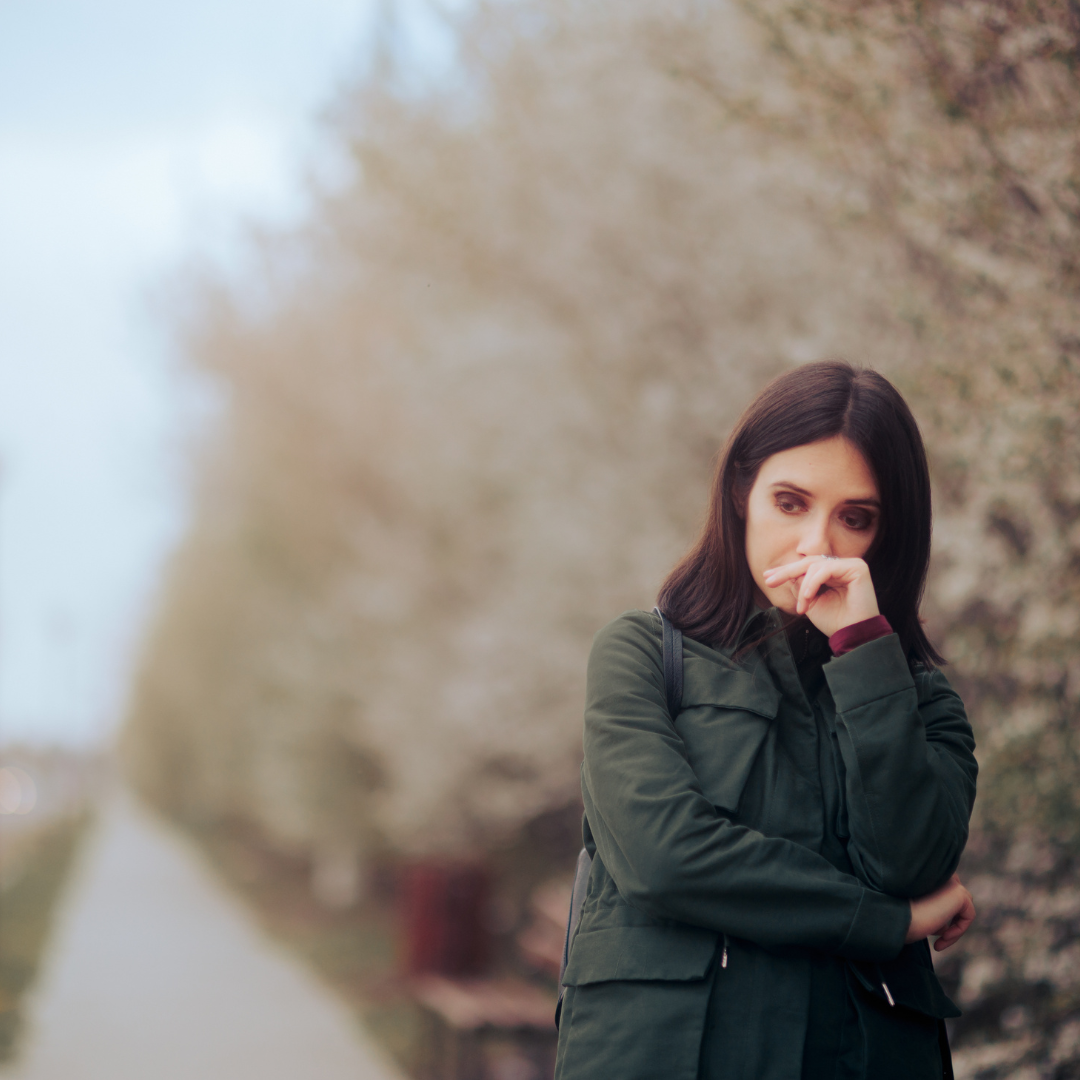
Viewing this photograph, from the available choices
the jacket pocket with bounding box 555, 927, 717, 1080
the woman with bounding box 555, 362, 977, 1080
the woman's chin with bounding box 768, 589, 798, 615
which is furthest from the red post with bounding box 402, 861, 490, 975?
the woman's chin with bounding box 768, 589, 798, 615

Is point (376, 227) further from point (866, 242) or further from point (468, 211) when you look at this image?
point (866, 242)

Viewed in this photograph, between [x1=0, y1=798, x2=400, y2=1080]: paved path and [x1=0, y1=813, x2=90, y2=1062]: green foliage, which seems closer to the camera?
[x1=0, y1=798, x2=400, y2=1080]: paved path

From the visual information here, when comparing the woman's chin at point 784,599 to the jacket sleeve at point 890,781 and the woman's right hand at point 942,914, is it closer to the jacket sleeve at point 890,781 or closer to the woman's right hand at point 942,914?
the jacket sleeve at point 890,781

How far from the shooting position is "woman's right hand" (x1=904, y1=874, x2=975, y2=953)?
1771mm

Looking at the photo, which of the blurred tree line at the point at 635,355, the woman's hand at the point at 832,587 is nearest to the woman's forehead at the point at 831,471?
the woman's hand at the point at 832,587

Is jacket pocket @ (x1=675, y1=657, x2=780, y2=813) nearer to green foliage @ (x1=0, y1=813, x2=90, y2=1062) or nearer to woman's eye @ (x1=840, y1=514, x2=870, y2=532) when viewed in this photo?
woman's eye @ (x1=840, y1=514, x2=870, y2=532)

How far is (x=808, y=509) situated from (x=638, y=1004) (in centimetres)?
81

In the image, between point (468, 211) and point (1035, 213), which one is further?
point (468, 211)

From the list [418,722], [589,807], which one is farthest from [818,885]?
[418,722]

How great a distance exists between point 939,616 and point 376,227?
485 centimetres

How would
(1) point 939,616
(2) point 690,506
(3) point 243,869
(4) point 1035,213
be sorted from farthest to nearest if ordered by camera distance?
(3) point 243,869, (2) point 690,506, (1) point 939,616, (4) point 1035,213

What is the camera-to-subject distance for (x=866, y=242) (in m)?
4.85

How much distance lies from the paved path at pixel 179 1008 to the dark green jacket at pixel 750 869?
5844 millimetres

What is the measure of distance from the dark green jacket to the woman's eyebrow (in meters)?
0.24
